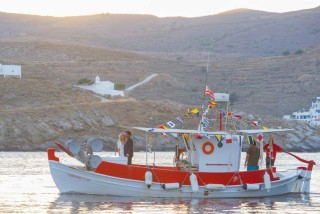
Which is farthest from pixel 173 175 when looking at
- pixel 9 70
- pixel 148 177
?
pixel 9 70

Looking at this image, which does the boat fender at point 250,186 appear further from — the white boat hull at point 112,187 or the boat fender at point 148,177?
the boat fender at point 148,177

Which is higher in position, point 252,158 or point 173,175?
point 252,158

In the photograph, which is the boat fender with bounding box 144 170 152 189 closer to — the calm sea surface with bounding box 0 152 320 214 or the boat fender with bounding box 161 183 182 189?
the boat fender with bounding box 161 183 182 189

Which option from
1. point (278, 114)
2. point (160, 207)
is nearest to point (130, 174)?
point (160, 207)

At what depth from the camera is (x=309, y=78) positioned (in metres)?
154

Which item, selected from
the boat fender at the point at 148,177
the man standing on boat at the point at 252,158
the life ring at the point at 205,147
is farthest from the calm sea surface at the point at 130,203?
the life ring at the point at 205,147

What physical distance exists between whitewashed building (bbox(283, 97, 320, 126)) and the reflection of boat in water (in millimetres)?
89132

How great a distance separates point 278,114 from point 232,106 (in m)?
6.43

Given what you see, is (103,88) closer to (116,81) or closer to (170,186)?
(116,81)

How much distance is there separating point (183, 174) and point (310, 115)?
94.9 meters

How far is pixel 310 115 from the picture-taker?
129 metres

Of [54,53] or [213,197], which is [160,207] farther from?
[54,53]

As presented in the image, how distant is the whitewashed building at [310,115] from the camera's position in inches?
4987

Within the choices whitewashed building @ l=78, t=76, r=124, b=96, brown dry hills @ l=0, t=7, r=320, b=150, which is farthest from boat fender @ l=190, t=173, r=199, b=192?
whitewashed building @ l=78, t=76, r=124, b=96
